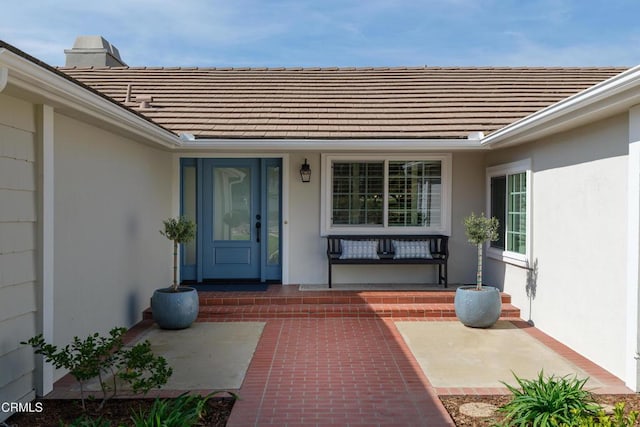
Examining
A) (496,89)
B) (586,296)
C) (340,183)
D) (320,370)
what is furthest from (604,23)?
(320,370)

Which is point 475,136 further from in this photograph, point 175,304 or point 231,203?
point 175,304

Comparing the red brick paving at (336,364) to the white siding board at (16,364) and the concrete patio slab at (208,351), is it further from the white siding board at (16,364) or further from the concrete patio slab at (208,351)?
the white siding board at (16,364)

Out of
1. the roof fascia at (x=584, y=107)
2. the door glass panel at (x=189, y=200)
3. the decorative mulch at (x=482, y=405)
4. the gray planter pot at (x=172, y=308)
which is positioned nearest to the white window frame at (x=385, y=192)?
the roof fascia at (x=584, y=107)

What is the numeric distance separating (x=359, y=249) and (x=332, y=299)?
1.13 metres

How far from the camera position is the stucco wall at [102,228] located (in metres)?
4.87

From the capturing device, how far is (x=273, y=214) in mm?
8867

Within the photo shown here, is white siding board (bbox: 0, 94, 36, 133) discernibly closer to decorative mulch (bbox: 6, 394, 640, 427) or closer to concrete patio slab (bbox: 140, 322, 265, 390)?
decorative mulch (bbox: 6, 394, 640, 427)

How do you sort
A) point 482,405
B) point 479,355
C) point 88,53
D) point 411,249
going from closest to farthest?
point 482,405, point 479,355, point 411,249, point 88,53

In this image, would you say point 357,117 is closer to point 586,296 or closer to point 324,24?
point 586,296

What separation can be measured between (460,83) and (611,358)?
7.11 metres

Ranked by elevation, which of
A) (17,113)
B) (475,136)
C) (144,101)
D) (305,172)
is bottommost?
(305,172)

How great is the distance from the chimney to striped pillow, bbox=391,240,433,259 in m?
8.70

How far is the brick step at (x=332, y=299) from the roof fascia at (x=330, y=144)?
2.25 meters

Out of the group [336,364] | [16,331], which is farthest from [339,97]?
[16,331]
